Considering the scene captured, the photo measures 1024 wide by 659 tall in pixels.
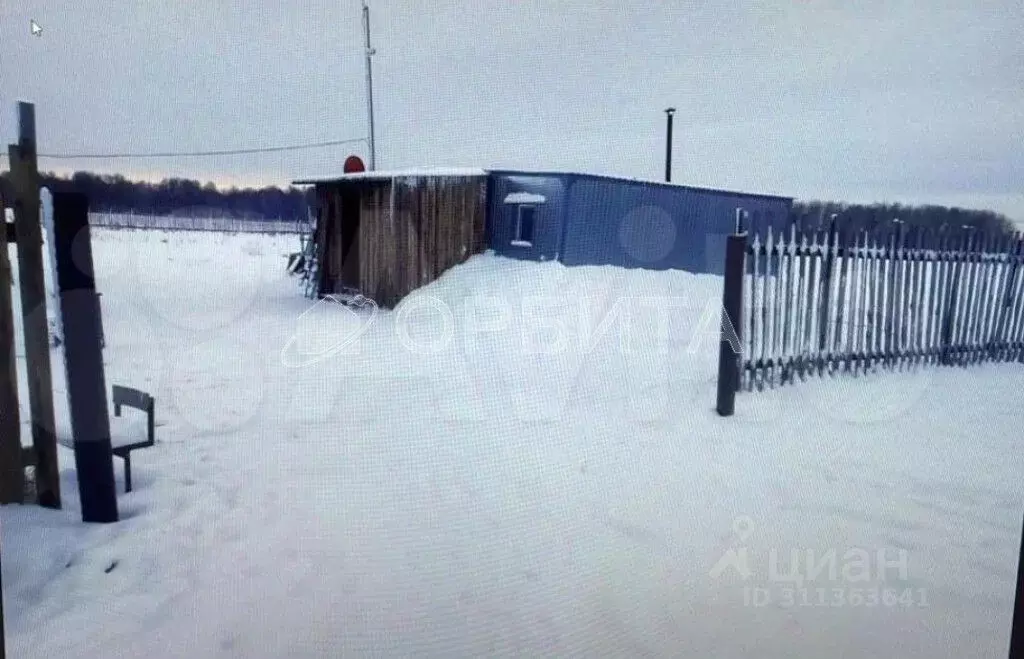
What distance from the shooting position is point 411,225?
13078 mm

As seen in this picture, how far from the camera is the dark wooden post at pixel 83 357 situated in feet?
10.7

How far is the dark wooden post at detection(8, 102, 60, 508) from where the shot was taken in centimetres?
322

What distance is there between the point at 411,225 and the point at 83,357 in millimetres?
9983

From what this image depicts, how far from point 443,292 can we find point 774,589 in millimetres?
10219

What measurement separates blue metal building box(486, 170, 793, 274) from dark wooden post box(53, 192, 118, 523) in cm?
1070

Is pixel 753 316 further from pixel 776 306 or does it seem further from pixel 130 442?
pixel 130 442

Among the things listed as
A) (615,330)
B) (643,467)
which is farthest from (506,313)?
(643,467)

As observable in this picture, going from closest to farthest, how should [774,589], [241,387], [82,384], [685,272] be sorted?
[774,589] < [82,384] < [241,387] < [685,272]

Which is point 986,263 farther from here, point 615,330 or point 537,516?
point 537,516

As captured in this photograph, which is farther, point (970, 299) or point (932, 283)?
point (970, 299)

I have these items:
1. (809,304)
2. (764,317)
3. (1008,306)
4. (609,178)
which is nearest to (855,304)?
(809,304)

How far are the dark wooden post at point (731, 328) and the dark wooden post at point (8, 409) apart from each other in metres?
5.24

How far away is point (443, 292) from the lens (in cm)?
1264

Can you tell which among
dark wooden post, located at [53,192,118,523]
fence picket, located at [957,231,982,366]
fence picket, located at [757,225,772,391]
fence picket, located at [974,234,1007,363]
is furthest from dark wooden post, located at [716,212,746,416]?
dark wooden post, located at [53,192,118,523]
